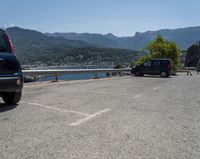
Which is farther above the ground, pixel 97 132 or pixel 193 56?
pixel 193 56

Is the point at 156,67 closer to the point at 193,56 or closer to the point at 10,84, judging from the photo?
the point at 10,84

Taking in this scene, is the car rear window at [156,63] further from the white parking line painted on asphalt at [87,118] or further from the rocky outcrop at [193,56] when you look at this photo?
the rocky outcrop at [193,56]

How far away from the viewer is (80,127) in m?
4.90

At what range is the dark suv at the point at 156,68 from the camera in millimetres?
27559

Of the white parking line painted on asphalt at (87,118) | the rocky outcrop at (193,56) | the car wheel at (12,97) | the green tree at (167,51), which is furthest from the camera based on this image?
the rocky outcrop at (193,56)

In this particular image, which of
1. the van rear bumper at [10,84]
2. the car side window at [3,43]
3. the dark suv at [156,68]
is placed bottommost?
the dark suv at [156,68]

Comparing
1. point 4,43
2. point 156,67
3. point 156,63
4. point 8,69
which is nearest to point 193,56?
point 156,63

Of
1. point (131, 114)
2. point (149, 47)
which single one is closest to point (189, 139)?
point (131, 114)

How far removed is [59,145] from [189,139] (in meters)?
2.07

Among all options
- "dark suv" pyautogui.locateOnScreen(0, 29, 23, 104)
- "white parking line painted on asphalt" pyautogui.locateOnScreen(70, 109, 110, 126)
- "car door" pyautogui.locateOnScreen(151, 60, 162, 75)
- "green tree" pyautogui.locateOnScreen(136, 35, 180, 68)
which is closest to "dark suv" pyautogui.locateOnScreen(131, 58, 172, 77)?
"car door" pyautogui.locateOnScreen(151, 60, 162, 75)

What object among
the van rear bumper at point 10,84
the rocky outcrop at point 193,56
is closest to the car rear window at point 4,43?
the van rear bumper at point 10,84

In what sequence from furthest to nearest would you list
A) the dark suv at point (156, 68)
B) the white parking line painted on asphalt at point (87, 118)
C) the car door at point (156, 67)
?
1. the car door at point (156, 67)
2. the dark suv at point (156, 68)
3. the white parking line painted on asphalt at point (87, 118)

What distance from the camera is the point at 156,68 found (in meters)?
28.0

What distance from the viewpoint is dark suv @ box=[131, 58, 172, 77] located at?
2756 centimetres
